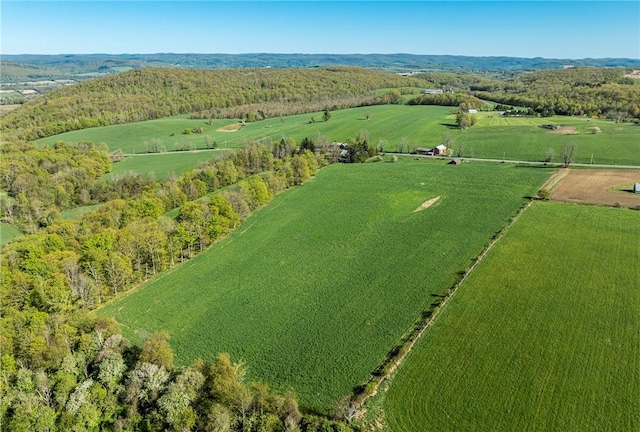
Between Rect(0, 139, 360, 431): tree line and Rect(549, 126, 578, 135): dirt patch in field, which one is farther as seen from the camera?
Rect(549, 126, 578, 135): dirt patch in field

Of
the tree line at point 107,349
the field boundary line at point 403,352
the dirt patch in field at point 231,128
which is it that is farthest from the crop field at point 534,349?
the dirt patch in field at point 231,128

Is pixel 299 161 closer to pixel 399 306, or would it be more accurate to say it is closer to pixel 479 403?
pixel 399 306

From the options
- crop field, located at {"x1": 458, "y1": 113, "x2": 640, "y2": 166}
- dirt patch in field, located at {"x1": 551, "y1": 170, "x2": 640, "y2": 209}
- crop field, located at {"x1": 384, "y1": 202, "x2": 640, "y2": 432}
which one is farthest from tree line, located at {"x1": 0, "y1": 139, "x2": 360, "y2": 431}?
crop field, located at {"x1": 458, "y1": 113, "x2": 640, "y2": 166}

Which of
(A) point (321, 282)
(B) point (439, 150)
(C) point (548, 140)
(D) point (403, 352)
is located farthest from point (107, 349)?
(C) point (548, 140)

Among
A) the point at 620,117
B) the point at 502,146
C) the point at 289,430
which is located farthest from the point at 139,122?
the point at 620,117

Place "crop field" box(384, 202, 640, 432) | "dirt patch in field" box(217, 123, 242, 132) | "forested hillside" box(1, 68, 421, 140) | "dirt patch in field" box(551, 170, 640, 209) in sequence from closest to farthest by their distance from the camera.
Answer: "crop field" box(384, 202, 640, 432) < "dirt patch in field" box(551, 170, 640, 209) < "forested hillside" box(1, 68, 421, 140) < "dirt patch in field" box(217, 123, 242, 132)

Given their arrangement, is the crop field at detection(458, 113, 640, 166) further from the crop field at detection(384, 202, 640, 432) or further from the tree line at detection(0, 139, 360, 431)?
the tree line at detection(0, 139, 360, 431)

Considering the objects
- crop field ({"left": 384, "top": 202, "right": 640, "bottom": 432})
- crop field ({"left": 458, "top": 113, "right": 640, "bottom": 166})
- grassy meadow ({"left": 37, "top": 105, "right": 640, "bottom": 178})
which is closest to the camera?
crop field ({"left": 384, "top": 202, "right": 640, "bottom": 432})
